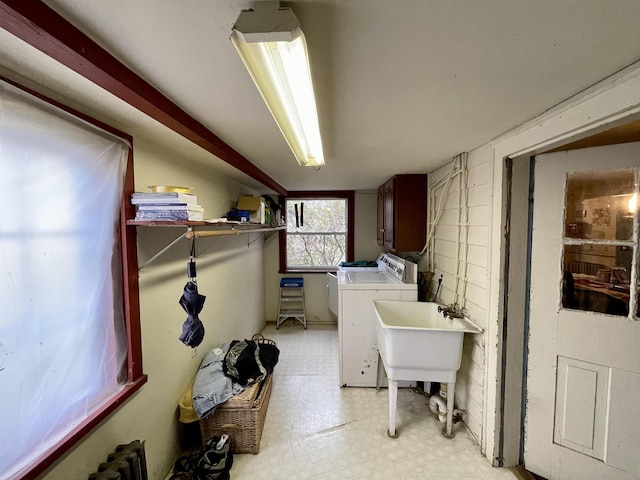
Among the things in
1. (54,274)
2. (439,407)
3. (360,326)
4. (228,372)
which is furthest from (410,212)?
(54,274)

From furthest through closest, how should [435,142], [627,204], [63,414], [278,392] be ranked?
[278,392], [435,142], [627,204], [63,414]

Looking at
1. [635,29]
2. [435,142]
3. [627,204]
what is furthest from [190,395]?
[627,204]

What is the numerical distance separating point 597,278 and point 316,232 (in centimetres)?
322

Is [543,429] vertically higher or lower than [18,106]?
lower

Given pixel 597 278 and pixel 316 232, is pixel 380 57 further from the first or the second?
pixel 316 232

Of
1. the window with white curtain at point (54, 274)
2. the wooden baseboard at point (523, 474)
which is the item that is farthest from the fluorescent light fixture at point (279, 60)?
the wooden baseboard at point (523, 474)

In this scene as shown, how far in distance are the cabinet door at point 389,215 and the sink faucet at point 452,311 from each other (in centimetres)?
89

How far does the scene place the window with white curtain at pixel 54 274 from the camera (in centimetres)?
82

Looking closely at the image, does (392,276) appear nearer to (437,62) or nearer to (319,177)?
(319,177)

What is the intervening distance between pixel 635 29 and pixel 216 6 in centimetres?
112

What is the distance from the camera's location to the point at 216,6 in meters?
0.61

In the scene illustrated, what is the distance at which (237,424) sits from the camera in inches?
66.2

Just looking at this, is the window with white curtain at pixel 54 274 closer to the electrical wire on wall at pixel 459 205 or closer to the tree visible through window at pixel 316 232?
the electrical wire on wall at pixel 459 205

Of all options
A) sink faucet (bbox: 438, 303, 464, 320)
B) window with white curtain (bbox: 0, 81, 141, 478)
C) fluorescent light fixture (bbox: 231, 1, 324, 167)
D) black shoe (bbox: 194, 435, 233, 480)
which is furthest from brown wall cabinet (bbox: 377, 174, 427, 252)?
window with white curtain (bbox: 0, 81, 141, 478)
